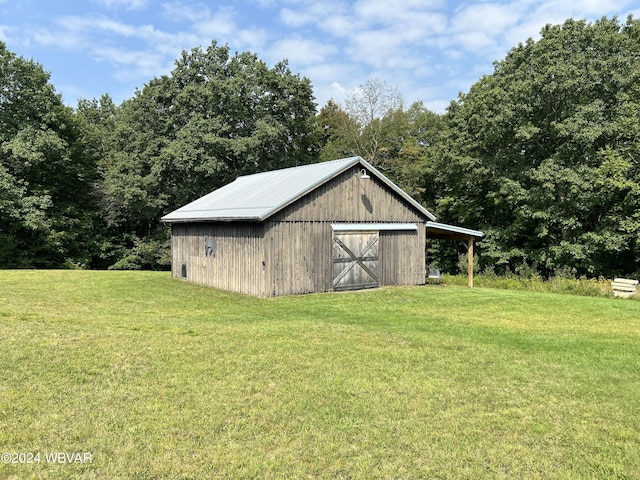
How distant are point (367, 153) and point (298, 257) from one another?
24467mm

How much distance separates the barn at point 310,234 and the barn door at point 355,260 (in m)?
0.04

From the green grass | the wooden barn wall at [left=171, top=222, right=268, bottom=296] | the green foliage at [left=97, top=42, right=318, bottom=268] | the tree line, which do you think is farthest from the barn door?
the green foliage at [left=97, top=42, right=318, bottom=268]

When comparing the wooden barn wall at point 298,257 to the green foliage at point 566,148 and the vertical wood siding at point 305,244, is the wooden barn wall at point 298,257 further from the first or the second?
the green foliage at point 566,148

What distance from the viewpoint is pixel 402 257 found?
62.4 feet

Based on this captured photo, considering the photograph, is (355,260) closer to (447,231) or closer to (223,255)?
(223,255)

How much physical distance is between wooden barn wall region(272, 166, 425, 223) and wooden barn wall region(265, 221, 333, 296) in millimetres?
369

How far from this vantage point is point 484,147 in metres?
29.5

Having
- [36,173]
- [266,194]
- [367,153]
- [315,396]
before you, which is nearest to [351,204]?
[266,194]

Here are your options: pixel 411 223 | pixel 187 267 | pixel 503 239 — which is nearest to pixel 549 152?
pixel 503 239

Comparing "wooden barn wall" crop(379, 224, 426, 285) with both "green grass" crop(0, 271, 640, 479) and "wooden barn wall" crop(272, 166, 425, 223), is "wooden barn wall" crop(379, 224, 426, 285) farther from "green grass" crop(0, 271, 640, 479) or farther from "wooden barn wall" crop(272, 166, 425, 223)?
"green grass" crop(0, 271, 640, 479)

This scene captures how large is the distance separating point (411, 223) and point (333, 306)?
718cm

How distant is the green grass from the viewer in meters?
4.28

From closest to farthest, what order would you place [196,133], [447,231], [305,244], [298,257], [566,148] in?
[298,257], [305,244], [447,231], [566,148], [196,133]

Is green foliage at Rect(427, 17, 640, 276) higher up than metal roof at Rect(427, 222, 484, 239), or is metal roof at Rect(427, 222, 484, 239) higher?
green foliage at Rect(427, 17, 640, 276)
